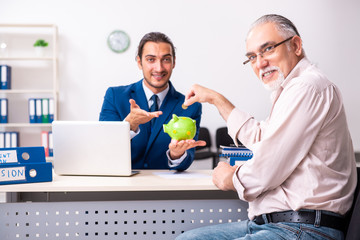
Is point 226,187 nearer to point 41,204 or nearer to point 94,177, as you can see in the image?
point 94,177

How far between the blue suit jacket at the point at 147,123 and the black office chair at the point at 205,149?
255 cm

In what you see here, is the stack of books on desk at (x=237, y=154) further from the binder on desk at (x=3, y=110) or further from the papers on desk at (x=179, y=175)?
the binder on desk at (x=3, y=110)

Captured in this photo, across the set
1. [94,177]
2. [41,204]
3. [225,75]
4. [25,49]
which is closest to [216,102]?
[94,177]

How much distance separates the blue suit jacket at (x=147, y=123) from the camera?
2.46 metres

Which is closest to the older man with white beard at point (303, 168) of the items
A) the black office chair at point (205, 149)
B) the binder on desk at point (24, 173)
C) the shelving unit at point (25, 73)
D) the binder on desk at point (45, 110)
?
the binder on desk at point (24, 173)

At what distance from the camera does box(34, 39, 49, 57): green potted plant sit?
5086 mm

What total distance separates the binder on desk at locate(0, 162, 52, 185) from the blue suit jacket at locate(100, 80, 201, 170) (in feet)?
2.47

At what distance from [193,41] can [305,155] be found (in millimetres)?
4323

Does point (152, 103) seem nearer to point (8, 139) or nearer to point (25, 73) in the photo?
point (8, 139)

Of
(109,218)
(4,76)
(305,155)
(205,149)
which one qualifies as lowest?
(205,149)

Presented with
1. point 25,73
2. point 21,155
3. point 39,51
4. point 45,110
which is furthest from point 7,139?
point 21,155

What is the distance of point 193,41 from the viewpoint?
18.0 feet

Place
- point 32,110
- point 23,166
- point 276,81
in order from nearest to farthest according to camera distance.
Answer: point 276,81 < point 23,166 < point 32,110

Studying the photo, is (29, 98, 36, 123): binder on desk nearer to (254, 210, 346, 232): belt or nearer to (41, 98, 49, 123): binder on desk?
(41, 98, 49, 123): binder on desk
